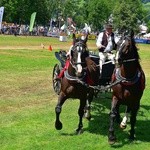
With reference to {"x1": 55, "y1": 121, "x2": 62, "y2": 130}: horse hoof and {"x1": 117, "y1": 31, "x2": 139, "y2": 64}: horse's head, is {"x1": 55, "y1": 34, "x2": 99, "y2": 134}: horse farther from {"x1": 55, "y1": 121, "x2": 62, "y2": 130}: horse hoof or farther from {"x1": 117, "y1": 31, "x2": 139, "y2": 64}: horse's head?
{"x1": 117, "y1": 31, "x2": 139, "y2": 64}: horse's head

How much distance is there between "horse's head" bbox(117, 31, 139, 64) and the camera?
9.40 meters

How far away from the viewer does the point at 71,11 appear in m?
111

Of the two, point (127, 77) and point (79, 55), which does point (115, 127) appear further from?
point (79, 55)

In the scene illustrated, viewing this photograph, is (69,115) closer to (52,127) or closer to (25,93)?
(52,127)

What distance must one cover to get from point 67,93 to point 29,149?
6.32 feet

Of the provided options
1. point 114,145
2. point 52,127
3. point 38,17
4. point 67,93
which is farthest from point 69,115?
point 38,17

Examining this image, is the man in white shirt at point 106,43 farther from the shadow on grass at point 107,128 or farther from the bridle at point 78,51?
the bridle at point 78,51

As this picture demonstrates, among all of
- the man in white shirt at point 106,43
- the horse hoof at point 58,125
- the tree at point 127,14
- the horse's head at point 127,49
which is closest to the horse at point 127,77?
the horse's head at point 127,49

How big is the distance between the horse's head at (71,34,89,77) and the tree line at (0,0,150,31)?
71797 mm

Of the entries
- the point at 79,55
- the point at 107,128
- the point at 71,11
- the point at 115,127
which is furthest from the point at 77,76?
the point at 71,11

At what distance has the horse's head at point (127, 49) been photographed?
9.40 metres

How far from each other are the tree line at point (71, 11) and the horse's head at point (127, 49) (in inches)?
2840

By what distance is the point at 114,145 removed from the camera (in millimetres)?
9648

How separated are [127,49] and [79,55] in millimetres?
1199
